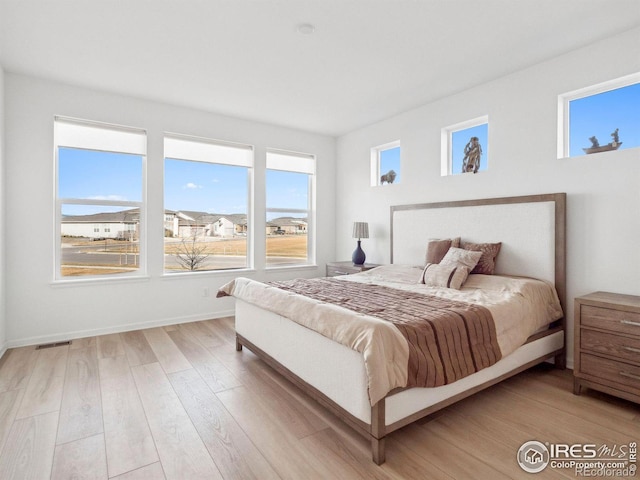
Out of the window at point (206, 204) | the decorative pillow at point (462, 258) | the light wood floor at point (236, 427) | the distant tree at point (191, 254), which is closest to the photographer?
the light wood floor at point (236, 427)

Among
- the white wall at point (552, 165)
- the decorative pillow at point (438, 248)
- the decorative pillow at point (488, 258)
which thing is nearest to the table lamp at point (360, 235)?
the white wall at point (552, 165)

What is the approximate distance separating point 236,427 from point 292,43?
279 cm

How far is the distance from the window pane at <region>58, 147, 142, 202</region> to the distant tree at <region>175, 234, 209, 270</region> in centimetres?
78

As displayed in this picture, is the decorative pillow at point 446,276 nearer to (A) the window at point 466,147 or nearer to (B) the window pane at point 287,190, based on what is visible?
(A) the window at point 466,147

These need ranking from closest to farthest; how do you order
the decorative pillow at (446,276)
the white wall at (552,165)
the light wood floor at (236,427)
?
the light wood floor at (236,427), the white wall at (552,165), the decorative pillow at (446,276)

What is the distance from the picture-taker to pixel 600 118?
283cm

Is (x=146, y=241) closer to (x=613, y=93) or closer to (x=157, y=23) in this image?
(x=157, y=23)

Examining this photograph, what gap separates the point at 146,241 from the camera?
13.2 ft

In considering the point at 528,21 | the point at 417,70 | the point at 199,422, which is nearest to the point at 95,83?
the point at 417,70

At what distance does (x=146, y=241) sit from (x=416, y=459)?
357 centimetres

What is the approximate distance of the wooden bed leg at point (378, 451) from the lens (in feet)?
5.57

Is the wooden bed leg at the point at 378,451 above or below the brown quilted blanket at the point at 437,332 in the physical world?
below

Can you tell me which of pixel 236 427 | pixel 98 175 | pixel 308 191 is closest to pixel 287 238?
pixel 308 191

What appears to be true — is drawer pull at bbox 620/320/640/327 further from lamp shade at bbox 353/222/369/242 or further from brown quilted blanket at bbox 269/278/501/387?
lamp shade at bbox 353/222/369/242
